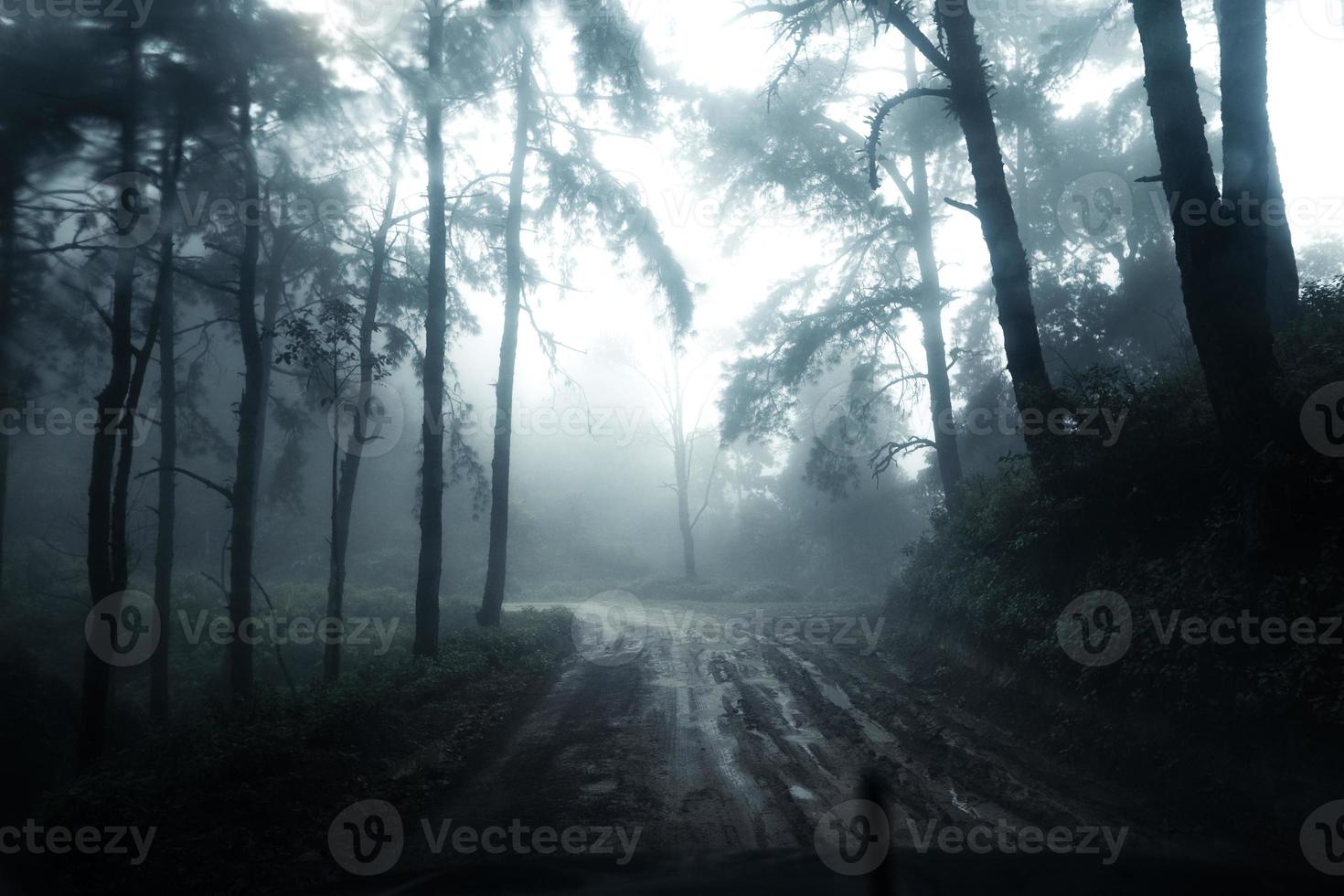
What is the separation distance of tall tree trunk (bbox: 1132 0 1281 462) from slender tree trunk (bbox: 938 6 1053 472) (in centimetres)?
239

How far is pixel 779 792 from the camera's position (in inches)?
247

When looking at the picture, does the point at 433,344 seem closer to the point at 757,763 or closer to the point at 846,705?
the point at 846,705

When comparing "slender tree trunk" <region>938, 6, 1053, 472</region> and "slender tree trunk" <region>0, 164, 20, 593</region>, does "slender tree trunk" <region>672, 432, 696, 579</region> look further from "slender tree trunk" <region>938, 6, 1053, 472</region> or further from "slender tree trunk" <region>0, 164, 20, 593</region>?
"slender tree trunk" <region>938, 6, 1053, 472</region>

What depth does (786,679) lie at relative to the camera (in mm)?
10984

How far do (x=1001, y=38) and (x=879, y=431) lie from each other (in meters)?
26.1

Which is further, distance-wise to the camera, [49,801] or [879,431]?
[879,431]

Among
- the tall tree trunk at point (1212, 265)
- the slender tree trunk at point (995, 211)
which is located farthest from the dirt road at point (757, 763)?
the slender tree trunk at point (995, 211)

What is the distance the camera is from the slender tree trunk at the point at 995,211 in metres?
9.62

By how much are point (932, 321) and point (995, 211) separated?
24.9 ft

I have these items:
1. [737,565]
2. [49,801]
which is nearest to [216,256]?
[49,801]

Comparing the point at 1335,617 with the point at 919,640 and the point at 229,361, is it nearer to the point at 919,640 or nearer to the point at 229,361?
the point at 919,640

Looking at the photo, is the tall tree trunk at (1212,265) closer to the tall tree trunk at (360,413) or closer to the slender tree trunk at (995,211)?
the slender tree trunk at (995,211)

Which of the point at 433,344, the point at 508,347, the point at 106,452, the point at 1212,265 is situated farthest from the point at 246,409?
the point at 1212,265

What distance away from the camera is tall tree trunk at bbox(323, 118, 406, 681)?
13.7 meters
